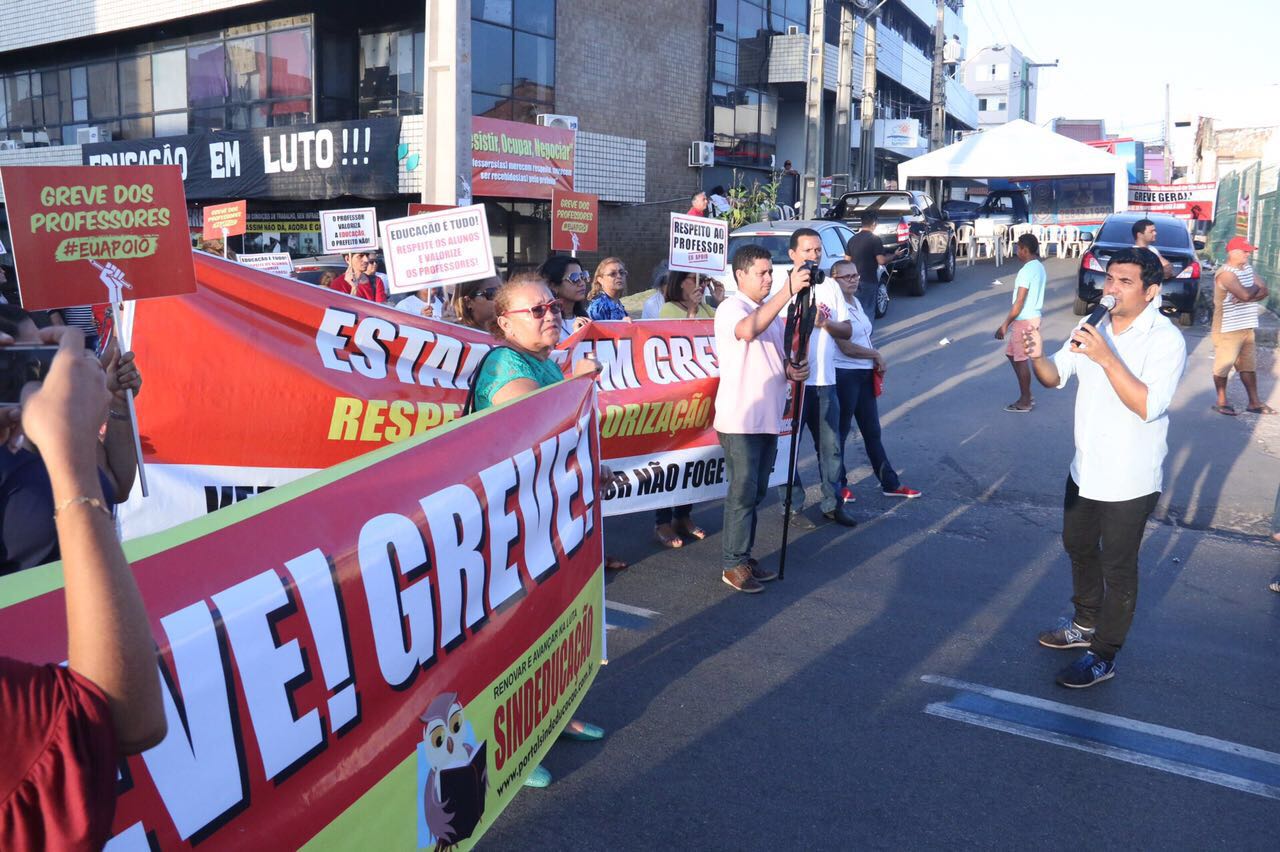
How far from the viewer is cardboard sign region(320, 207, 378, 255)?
11.9 meters

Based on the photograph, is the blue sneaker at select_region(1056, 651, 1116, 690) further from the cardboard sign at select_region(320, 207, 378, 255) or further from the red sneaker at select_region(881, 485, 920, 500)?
the cardboard sign at select_region(320, 207, 378, 255)

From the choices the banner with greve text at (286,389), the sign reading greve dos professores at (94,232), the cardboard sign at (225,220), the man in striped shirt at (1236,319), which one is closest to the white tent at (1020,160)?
the man in striped shirt at (1236,319)

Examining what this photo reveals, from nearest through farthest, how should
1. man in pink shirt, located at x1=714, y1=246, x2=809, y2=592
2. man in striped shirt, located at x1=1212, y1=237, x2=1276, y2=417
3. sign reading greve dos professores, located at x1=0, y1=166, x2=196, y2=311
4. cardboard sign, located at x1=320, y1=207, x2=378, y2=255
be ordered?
sign reading greve dos professores, located at x1=0, y1=166, x2=196, y2=311, man in pink shirt, located at x1=714, y1=246, x2=809, y2=592, man in striped shirt, located at x1=1212, y1=237, x2=1276, y2=417, cardboard sign, located at x1=320, y1=207, x2=378, y2=255

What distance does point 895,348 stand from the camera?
1503 cm

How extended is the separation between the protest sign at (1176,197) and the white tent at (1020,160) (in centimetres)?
1474

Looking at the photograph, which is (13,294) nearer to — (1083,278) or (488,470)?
(488,470)

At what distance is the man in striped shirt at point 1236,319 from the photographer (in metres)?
10.4

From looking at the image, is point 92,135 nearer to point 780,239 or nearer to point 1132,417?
point 780,239

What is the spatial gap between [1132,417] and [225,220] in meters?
11.3

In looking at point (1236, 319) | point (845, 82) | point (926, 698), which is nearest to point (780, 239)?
point (1236, 319)

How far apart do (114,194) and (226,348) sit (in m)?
1.10

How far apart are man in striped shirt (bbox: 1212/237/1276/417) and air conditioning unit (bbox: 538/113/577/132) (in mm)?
12752

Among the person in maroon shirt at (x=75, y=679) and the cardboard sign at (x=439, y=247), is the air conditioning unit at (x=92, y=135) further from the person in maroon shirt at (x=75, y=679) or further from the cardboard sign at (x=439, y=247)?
the person in maroon shirt at (x=75, y=679)

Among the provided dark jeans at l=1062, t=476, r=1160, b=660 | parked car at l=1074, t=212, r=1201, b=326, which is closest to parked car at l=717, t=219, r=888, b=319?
parked car at l=1074, t=212, r=1201, b=326
